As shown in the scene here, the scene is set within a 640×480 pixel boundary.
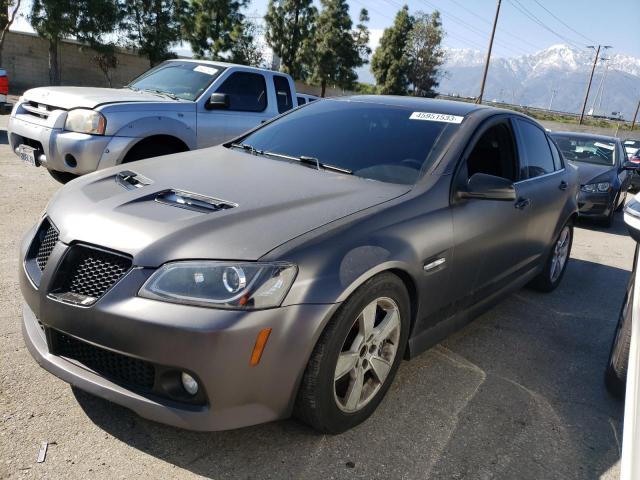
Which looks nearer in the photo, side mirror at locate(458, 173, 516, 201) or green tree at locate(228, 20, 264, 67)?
side mirror at locate(458, 173, 516, 201)

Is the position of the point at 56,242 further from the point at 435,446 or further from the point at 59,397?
the point at 435,446

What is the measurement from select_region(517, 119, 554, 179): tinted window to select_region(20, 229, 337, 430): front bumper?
2.55 metres

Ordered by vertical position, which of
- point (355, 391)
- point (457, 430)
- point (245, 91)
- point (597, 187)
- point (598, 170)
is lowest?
point (457, 430)

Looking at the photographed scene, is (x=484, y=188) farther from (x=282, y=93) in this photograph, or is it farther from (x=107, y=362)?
(x=282, y=93)

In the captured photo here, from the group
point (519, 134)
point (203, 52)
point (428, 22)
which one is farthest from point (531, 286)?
point (428, 22)

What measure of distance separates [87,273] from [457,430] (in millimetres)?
1895

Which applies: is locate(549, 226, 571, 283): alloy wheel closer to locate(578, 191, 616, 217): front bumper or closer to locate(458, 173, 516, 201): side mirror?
locate(458, 173, 516, 201): side mirror

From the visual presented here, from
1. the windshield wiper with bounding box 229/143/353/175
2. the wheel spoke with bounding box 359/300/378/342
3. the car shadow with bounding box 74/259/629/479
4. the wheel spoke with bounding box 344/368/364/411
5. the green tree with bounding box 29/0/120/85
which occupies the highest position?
the green tree with bounding box 29/0/120/85

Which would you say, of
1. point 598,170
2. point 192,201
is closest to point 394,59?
point 598,170

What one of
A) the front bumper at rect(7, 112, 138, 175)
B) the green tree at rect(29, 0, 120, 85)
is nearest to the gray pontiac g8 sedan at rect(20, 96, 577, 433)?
the front bumper at rect(7, 112, 138, 175)

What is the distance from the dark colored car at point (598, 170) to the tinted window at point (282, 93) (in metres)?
4.19

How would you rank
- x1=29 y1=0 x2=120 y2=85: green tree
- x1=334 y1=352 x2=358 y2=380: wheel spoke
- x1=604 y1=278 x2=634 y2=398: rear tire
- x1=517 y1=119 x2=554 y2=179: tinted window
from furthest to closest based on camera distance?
x1=29 y1=0 x2=120 y2=85: green tree < x1=517 y1=119 x2=554 y2=179: tinted window < x1=604 y1=278 x2=634 y2=398: rear tire < x1=334 y1=352 x2=358 y2=380: wheel spoke

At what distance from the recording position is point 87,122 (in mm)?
5520

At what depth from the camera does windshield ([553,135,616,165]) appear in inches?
375
